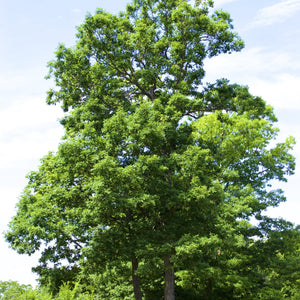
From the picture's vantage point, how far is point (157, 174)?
18.0m

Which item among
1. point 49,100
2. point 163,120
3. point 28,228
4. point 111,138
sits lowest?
point 28,228

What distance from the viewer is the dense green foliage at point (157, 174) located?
17.8 metres

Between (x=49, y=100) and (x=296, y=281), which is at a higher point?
(x=49, y=100)

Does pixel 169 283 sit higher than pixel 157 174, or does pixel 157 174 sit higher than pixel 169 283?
pixel 157 174

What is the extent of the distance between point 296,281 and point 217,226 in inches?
312

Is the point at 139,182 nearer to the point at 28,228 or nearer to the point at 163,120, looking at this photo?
the point at 163,120

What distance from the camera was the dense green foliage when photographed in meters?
17.8

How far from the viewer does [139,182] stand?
1764 cm

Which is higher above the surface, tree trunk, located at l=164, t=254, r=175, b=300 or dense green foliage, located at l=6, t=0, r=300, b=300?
dense green foliage, located at l=6, t=0, r=300, b=300

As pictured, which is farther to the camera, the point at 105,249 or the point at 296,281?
the point at 296,281

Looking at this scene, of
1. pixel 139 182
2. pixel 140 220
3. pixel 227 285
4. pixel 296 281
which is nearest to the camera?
pixel 139 182

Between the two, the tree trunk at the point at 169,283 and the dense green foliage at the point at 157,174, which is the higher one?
the dense green foliage at the point at 157,174

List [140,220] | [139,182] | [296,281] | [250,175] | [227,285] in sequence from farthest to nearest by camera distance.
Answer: [250,175] < [296,281] < [227,285] < [140,220] < [139,182]

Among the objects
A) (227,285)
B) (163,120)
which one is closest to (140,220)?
(163,120)
